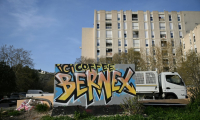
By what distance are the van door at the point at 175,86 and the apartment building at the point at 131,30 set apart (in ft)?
116

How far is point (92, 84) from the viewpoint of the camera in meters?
10.7

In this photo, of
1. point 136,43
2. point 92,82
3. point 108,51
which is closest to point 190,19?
point 136,43

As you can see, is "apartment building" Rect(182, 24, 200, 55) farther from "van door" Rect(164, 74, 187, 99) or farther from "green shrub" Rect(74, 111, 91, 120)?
"green shrub" Rect(74, 111, 91, 120)

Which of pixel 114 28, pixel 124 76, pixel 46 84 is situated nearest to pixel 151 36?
pixel 114 28

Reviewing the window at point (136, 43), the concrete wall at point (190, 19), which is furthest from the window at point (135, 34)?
the concrete wall at point (190, 19)

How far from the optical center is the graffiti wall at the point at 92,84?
34.6ft

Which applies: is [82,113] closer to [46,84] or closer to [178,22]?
[46,84]

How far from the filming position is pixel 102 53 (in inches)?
1978

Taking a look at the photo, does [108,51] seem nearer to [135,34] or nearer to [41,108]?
[135,34]

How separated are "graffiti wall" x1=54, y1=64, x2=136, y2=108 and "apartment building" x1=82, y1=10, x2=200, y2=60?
3918 cm

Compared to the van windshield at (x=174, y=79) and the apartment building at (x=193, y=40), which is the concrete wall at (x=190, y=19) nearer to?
the apartment building at (x=193, y=40)

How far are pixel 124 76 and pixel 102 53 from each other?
3941 centimetres

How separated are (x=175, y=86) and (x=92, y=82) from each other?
25.6 ft

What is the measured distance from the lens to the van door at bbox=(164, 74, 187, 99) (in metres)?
14.3
